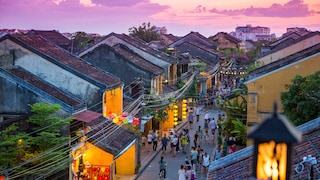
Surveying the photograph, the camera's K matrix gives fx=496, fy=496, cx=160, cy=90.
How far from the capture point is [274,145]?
422 cm

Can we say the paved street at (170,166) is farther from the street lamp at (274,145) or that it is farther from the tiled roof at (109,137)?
the street lamp at (274,145)

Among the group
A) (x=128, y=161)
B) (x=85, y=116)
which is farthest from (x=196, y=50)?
(x=85, y=116)

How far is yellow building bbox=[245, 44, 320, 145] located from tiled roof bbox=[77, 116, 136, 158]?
19.3ft

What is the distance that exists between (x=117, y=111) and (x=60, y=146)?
9223 mm

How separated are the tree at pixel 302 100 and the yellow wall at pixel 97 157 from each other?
776 centimetres

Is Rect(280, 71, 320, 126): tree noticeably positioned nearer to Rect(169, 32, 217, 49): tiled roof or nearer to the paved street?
the paved street

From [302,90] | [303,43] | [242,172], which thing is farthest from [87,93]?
[303,43]

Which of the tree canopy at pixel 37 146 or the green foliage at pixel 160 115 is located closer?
the tree canopy at pixel 37 146

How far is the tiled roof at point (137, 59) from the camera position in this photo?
3372 centimetres

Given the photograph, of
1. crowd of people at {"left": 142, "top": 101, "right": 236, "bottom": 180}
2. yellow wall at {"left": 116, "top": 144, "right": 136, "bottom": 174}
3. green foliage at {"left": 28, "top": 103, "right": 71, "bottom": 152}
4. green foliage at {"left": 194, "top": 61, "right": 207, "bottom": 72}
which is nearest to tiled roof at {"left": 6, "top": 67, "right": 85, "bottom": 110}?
green foliage at {"left": 28, "top": 103, "right": 71, "bottom": 152}

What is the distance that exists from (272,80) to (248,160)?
37.2 feet

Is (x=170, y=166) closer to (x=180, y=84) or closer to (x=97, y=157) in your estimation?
(x=97, y=157)

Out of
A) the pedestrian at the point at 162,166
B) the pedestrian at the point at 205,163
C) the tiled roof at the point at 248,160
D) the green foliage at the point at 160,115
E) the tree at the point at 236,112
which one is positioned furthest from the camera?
the green foliage at the point at 160,115

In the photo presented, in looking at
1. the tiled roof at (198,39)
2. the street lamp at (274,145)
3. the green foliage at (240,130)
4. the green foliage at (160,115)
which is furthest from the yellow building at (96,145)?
the tiled roof at (198,39)
